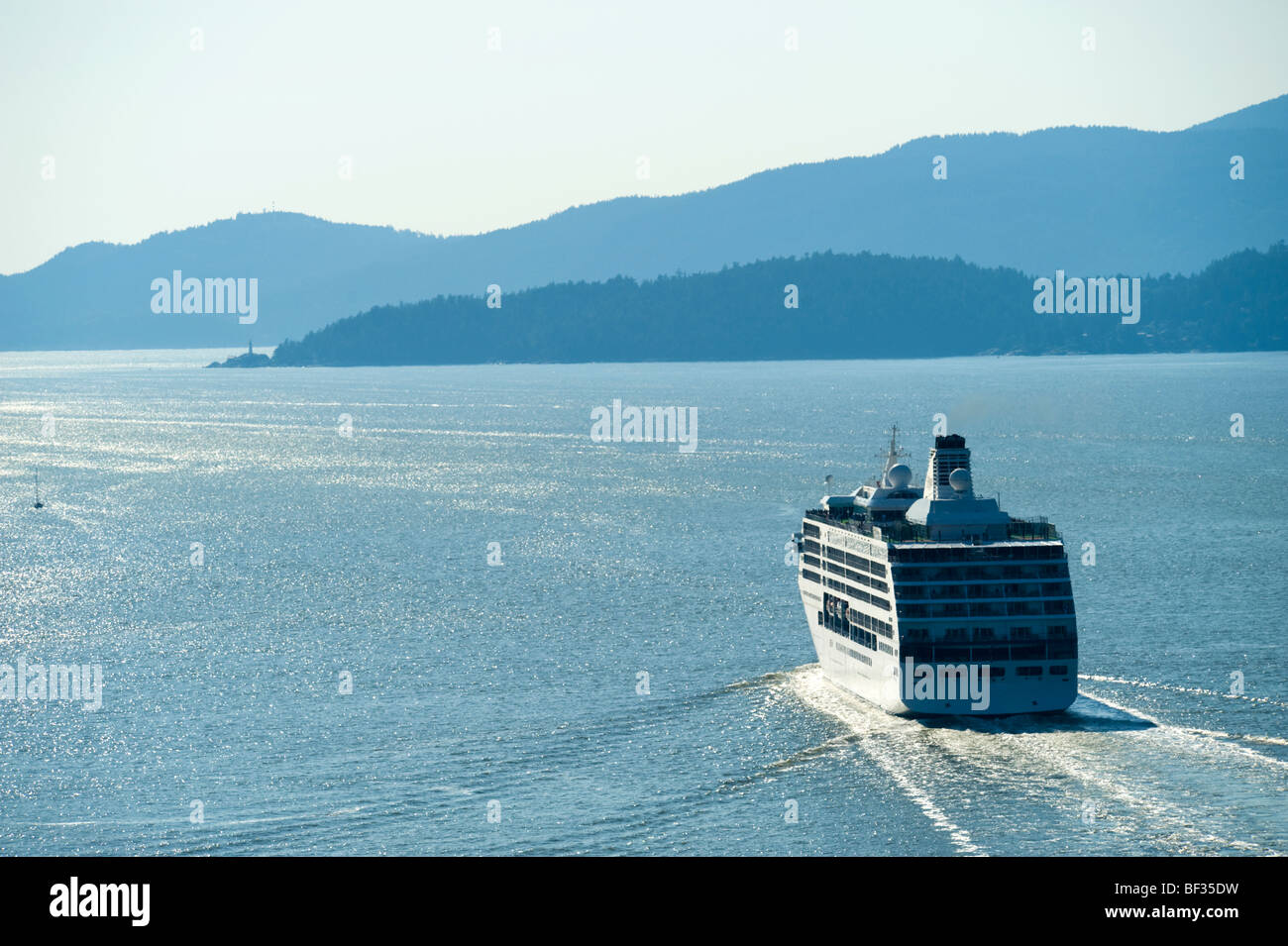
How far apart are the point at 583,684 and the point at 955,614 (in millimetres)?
13762

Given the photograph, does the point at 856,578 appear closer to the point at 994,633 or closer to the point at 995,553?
the point at 995,553

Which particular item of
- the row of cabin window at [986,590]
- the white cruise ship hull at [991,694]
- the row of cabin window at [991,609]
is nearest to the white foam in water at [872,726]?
the white cruise ship hull at [991,694]

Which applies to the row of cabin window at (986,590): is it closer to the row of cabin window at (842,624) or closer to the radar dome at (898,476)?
the row of cabin window at (842,624)

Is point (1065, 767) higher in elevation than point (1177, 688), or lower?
lower

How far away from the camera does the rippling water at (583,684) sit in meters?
38.5

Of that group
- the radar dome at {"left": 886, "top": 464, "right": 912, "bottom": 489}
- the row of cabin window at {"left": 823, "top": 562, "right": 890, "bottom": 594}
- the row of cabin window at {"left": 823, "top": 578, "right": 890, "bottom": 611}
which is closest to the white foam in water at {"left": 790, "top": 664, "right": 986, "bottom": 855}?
the row of cabin window at {"left": 823, "top": 578, "right": 890, "bottom": 611}

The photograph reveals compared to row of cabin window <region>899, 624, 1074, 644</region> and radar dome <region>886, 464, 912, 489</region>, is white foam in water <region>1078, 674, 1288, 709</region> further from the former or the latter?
radar dome <region>886, 464, 912, 489</region>

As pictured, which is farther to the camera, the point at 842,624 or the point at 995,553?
the point at 842,624

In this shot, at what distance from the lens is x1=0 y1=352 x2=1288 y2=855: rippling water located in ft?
126

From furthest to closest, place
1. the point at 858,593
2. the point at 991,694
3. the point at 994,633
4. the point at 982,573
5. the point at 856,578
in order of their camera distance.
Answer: the point at 856,578, the point at 858,593, the point at 982,573, the point at 994,633, the point at 991,694

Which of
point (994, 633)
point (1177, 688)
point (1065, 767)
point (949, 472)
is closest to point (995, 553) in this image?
point (994, 633)

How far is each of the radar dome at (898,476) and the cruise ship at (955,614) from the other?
6082 millimetres

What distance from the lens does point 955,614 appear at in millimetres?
48188
